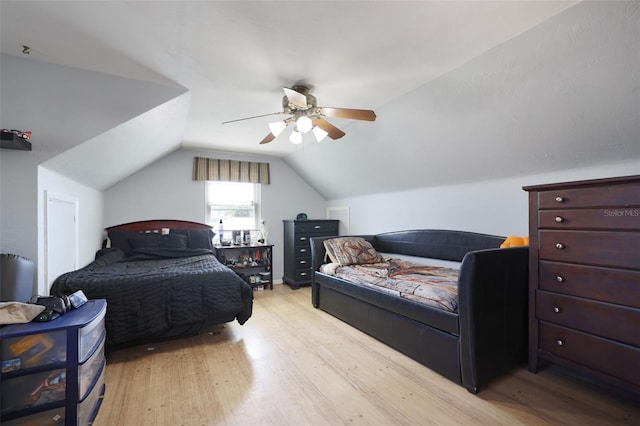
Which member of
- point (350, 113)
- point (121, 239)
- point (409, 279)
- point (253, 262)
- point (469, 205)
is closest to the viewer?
point (350, 113)

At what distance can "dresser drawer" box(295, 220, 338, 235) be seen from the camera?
495cm

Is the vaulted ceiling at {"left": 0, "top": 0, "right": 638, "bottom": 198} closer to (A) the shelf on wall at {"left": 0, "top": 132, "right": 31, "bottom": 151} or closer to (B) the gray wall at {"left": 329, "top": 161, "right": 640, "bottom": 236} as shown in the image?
(B) the gray wall at {"left": 329, "top": 161, "right": 640, "bottom": 236}

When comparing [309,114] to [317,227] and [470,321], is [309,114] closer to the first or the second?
[470,321]

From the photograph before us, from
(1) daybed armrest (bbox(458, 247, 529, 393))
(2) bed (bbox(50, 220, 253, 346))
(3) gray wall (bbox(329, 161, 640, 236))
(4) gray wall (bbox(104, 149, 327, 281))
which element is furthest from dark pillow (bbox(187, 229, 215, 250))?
(1) daybed armrest (bbox(458, 247, 529, 393))

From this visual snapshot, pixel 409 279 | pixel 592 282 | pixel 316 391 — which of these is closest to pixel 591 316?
pixel 592 282

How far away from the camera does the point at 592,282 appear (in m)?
1.79

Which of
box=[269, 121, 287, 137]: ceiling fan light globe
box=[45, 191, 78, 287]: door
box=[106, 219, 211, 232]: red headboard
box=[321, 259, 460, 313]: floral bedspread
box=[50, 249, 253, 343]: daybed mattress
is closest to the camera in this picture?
box=[321, 259, 460, 313]: floral bedspread

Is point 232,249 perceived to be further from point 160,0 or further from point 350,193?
point 160,0

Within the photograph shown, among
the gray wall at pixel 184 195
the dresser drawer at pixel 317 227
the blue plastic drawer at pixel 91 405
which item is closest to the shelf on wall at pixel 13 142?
the blue plastic drawer at pixel 91 405

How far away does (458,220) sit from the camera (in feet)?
11.0

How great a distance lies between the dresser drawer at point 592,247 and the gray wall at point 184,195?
4.04 m

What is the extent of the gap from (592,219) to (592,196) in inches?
5.7

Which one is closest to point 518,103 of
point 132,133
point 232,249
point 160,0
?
point 160,0

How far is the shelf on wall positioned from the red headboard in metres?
2.39
